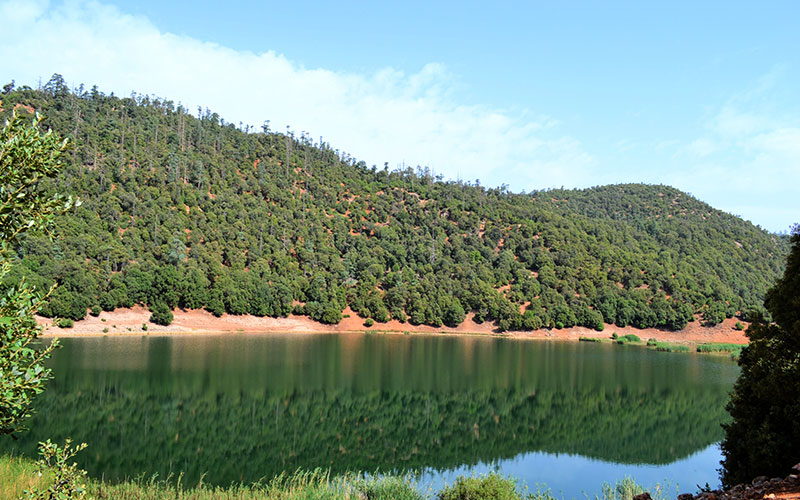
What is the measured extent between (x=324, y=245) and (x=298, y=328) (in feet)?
84.9

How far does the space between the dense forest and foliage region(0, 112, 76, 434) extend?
2436 inches

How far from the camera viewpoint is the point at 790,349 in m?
12.5

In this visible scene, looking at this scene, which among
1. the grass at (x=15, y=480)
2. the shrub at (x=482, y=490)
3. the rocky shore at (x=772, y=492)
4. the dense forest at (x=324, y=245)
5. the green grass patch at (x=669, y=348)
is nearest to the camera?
the rocky shore at (x=772, y=492)

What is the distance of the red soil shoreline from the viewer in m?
63.8

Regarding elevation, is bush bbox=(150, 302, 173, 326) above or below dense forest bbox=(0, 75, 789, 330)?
below

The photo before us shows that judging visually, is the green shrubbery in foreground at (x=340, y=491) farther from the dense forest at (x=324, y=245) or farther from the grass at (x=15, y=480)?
the dense forest at (x=324, y=245)

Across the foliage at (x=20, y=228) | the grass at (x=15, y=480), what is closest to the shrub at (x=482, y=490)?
the grass at (x=15, y=480)

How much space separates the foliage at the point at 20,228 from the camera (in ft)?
14.7

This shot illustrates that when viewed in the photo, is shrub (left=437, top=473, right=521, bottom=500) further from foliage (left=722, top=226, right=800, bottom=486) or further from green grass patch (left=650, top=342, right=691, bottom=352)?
green grass patch (left=650, top=342, right=691, bottom=352)

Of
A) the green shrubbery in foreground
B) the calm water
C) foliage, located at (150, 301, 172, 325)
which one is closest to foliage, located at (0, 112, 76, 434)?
the green shrubbery in foreground

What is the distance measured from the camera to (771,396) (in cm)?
1229

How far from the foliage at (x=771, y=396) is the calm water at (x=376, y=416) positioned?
6512 mm

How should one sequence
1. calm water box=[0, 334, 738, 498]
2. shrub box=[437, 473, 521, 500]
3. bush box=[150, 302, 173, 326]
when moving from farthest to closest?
bush box=[150, 302, 173, 326] < calm water box=[0, 334, 738, 498] < shrub box=[437, 473, 521, 500]

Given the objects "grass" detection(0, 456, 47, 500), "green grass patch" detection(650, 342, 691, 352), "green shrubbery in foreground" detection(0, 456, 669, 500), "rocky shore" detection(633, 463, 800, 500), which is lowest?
"green grass patch" detection(650, 342, 691, 352)
